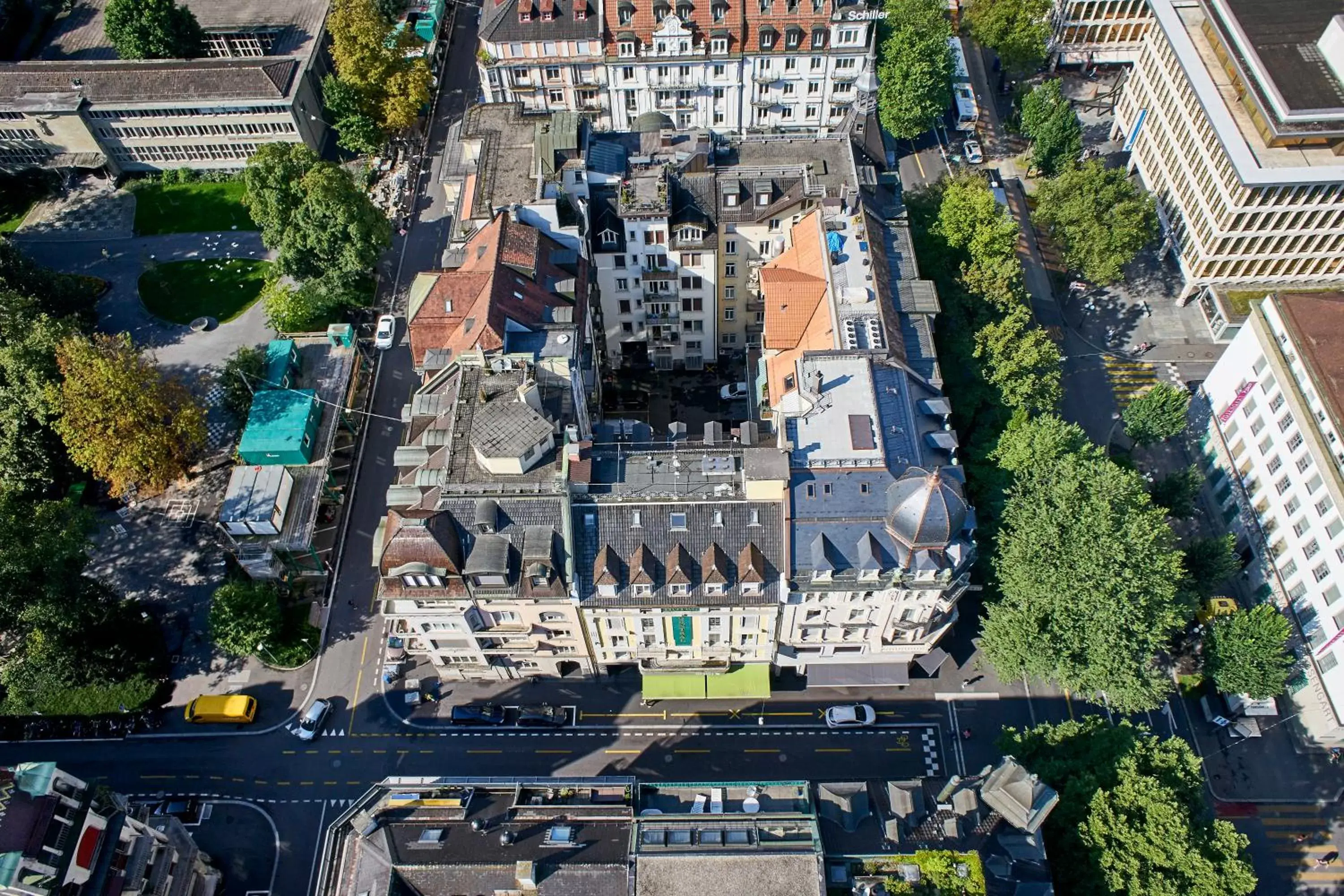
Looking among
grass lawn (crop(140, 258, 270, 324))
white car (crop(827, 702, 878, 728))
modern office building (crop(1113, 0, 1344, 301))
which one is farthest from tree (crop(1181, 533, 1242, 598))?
grass lawn (crop(140, 258, 270, 324))

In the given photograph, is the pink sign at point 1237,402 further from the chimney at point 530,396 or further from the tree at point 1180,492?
the chimney at point 530,396

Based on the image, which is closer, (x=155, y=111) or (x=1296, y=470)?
(x=1296, y=470)

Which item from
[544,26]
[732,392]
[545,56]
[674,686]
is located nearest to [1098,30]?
[544,26]

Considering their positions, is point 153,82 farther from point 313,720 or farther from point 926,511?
point 926,511

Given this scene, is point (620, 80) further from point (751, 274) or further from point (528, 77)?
point (751, 274)

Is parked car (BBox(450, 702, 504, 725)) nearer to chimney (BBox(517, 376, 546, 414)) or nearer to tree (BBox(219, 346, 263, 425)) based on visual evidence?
chimney (BBox(517, 376, 546, 414))

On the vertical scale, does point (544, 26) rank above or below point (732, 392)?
above
